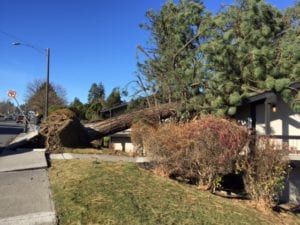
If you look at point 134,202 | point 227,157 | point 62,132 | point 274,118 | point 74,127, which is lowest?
point 134,202

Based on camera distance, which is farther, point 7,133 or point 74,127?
point 7,133

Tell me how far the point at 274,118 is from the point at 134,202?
12803mm

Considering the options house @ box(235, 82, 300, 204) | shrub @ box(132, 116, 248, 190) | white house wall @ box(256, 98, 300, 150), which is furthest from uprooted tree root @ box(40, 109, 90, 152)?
white house wall @ box(256, 98, 300, 150)

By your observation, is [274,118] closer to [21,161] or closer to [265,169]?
[265,169]

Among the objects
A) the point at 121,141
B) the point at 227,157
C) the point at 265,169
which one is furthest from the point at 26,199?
the point at 121,141

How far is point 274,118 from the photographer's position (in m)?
18.6

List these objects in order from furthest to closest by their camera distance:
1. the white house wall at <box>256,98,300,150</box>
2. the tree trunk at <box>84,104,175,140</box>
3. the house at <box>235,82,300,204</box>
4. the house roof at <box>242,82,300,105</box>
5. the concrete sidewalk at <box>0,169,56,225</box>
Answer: the white house wall at <box>256,98,300,150</box>, the tree trunk at <box>84,104,175,140</box>, the house roof at <box>242,82,300,105</box>, the house at <box>235,82,300,204</box>, the concrete sidewalk at <box>0,169,56,225</box>

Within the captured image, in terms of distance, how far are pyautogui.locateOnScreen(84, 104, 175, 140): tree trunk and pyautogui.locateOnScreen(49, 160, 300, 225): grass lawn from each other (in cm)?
740

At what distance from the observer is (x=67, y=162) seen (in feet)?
39.8

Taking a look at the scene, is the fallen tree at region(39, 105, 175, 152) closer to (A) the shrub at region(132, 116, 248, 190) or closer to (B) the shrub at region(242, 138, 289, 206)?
(A) the shrub at region(132, 116, 248, 190)

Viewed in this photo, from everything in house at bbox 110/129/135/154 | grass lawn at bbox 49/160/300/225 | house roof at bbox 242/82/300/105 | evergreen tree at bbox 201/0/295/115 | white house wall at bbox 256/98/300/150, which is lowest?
grass lawn at bbox 49/160/300/225

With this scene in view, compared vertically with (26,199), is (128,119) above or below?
above

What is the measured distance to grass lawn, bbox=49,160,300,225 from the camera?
6.68m

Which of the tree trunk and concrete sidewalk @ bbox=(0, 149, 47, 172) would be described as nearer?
concrete sidewalk @ bbox=(0, 149, 47, 172)
